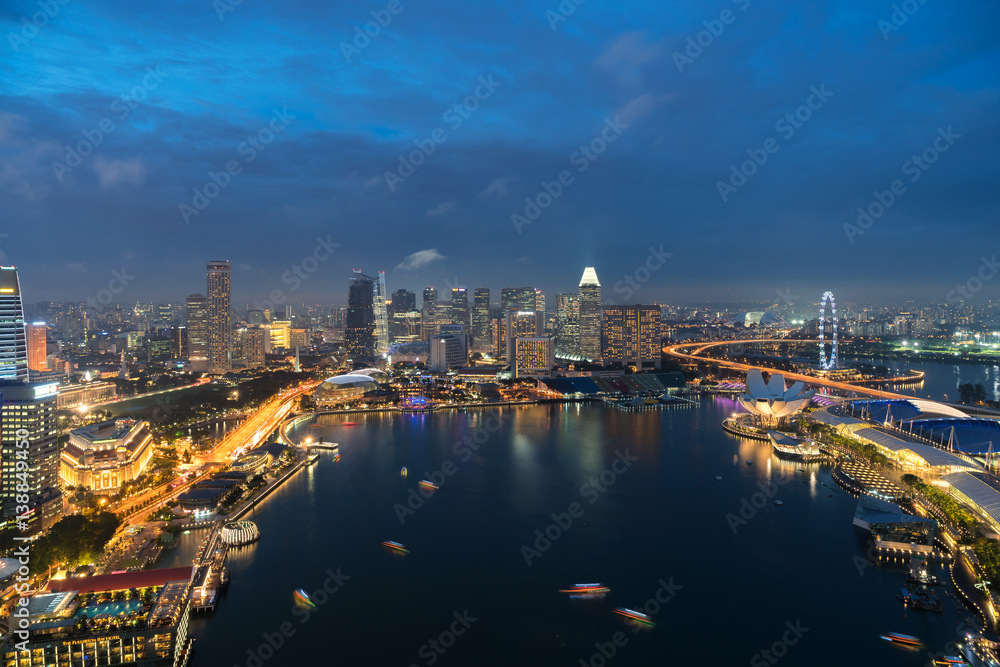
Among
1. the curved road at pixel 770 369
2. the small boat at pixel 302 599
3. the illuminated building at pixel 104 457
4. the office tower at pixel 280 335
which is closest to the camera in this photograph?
the small boat at pixel 302 599

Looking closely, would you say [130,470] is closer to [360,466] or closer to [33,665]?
[360,466]

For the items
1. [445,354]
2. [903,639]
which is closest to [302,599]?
[903,639]

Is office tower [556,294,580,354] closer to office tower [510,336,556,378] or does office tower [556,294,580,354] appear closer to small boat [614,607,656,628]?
office tower [510,336,556,378]

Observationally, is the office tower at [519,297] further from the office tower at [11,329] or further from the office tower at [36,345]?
the office tower at [11,329]

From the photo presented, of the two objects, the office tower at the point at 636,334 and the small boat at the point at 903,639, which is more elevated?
the office tower at the point at 636,334

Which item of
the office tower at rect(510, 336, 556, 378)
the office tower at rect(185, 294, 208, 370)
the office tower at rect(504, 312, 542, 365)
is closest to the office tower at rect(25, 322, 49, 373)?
the office tower at rect(185, 294, 208, 370)

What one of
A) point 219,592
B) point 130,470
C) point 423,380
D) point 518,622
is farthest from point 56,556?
point 423,380

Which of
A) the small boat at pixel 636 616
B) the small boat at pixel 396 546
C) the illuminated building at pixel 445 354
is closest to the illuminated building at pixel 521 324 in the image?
the illuminated building at pixel 445 354
